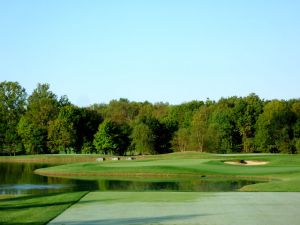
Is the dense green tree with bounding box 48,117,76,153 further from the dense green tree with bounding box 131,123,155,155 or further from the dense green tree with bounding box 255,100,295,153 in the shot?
the dense green tree with bounding box 255,100,295,153

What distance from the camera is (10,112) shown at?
382ft

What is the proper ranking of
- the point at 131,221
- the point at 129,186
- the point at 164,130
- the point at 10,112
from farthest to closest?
the point at 10,112, the point at 164,130, the point at 129,186, the point at 131,221

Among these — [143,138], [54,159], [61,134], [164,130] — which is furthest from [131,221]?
[164,130]

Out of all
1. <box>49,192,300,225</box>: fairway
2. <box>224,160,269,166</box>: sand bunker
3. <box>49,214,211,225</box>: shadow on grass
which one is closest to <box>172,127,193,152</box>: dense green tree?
<box>224,160,269,166</box>: sand bunker

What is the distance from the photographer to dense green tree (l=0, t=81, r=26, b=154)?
105m

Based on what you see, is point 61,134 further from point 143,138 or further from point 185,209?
point 185,209

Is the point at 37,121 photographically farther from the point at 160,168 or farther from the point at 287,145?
the point at 160,168

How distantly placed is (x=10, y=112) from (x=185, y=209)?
104 m

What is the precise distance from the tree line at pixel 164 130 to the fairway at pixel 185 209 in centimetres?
6976

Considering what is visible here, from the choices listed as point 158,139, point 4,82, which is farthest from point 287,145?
point 4,82

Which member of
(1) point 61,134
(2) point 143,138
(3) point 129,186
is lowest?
(3) point 129,186

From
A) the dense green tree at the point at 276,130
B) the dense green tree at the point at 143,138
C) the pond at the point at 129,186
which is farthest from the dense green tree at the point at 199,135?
the pond at the point at 129,186

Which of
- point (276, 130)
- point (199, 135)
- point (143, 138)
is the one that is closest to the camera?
point (276, 130)

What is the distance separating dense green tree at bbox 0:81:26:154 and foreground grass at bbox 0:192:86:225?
85.3m
